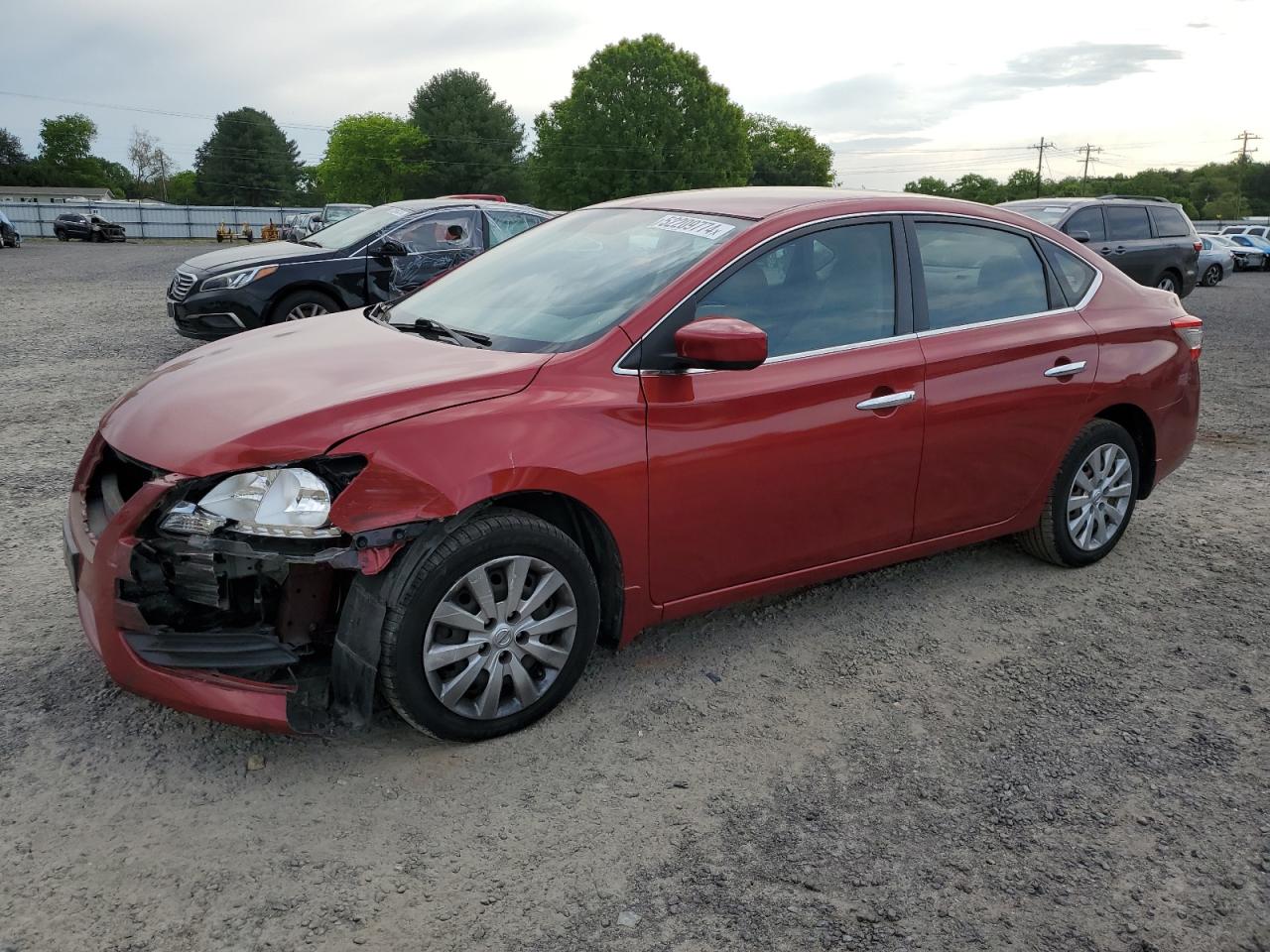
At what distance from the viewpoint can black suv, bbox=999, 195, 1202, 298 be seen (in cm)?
1432

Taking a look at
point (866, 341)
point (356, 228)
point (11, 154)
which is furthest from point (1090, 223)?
point (11, 154)

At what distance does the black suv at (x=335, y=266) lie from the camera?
948cm

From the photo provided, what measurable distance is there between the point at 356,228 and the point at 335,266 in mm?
967

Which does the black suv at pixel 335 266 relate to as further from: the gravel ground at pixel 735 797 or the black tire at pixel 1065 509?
the black tire at pixel 1065 509

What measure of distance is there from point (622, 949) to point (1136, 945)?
1213 millimetres

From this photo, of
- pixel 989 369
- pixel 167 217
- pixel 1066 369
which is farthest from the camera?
pixel 167 217

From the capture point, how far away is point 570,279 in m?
3.89

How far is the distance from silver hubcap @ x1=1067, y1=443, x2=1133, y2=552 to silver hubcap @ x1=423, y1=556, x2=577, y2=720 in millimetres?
2606

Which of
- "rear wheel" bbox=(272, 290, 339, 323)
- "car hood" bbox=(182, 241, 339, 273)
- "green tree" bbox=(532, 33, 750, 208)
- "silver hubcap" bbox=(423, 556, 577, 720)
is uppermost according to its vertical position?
"green tree" bbox=(532, 33, 750, 208)

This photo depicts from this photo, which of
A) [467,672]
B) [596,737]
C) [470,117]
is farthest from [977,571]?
[470,117]

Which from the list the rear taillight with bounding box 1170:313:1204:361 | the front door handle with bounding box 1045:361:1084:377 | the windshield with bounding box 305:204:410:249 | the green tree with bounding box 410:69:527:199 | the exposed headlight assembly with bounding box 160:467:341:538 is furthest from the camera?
the green tree with bounding box 410:69:527:199

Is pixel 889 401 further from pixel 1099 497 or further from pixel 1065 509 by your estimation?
pixel 1099 497

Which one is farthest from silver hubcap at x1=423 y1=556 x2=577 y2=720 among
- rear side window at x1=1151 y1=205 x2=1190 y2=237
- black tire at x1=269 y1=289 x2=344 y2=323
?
rear side window at x1=1151 y1=205 x2=1190 y2=237

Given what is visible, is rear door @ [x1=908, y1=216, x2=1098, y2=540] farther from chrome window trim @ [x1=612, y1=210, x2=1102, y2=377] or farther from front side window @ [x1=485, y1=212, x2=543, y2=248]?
front side window @ [x1=485, y1=212, x2=543, y2=248]
